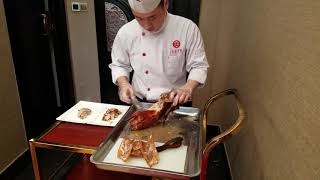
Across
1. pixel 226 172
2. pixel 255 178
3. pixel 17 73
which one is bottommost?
pixel 226 172

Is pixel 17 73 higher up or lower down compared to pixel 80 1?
lower down

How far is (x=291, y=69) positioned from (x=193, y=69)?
0.67 meters

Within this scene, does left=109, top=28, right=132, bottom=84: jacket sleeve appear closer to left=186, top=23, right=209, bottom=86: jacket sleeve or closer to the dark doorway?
left=186, top=23, right=209, bottom=86: jacket sleeve

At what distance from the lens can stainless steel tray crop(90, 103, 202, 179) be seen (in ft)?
2.81

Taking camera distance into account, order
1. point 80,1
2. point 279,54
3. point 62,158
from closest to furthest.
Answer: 1. point 279,54
2. point 62,158
3. point 80,1

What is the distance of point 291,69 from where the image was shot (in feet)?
3.17

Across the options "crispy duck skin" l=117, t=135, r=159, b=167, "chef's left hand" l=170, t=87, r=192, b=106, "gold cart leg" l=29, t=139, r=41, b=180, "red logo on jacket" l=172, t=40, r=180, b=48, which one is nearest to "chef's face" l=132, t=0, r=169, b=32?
"red logo on jacket" l=172, t=40, r=180, b=48

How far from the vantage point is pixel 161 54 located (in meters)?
1.59

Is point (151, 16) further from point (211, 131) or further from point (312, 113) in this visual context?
point (211, 131)

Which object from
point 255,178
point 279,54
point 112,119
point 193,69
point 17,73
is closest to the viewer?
point 279,54

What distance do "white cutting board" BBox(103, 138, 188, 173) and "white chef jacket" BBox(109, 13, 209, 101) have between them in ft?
2.10

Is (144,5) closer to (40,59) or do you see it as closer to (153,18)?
(153,18)

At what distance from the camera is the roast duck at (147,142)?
0.93 metres

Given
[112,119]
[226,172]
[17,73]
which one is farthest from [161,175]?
[17,73]
